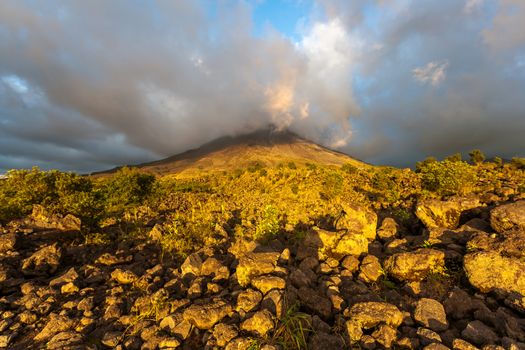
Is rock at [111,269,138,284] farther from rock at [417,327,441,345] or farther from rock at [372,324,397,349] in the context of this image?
rock at [417,327,441,345]

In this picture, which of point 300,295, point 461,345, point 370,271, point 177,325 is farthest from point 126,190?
point 461,345

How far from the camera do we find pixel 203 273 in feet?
22.0

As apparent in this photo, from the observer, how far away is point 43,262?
315 inches

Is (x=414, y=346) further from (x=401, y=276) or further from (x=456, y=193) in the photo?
(x=456, y=193)

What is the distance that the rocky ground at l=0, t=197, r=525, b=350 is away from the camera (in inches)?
167

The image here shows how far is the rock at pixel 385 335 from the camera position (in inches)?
155

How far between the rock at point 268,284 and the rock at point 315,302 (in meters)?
0.40

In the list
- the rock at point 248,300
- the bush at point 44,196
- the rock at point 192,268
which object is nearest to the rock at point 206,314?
the rock at point 248,300

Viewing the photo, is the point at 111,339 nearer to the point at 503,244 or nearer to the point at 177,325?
the point at 177,325

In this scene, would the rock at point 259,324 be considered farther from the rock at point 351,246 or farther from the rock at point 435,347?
the rock at point 351,246

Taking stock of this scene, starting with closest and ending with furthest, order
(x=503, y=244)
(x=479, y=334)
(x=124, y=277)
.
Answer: (x=479, y=334) < (x=503, y=244) < (x=124, y=277)

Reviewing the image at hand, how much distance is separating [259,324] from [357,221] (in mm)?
4707

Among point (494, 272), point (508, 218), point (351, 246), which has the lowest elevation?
point (494, 272)

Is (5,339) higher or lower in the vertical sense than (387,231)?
lower
